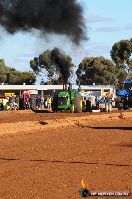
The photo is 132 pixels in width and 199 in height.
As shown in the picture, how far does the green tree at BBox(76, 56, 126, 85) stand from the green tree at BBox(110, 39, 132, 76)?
184 cm

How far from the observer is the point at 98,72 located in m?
128

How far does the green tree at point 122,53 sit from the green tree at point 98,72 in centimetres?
184

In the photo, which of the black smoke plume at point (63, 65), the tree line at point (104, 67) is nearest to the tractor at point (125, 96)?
the black smoke plume at point (63, 65)

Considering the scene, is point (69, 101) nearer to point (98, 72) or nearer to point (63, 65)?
point (63, 65)

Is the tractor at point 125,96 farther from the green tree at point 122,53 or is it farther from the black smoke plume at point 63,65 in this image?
the green tree at point 122,53

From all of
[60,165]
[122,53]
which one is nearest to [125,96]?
[60,165]

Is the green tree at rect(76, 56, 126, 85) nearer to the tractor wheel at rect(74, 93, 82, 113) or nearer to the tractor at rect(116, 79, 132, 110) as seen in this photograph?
the tractor at rect(116, 79, 132, 110)

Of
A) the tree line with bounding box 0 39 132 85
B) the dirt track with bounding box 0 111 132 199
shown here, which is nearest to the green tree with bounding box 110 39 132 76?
the tree line with bounding box 0 39 132 85

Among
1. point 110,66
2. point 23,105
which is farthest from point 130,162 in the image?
point 110,66

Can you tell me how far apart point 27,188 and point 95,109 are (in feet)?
139

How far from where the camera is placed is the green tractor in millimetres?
45188

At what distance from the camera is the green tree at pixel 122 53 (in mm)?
120562

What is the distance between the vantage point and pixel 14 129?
26.9 meters

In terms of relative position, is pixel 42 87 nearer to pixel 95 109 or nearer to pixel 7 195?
pixel 95 109
